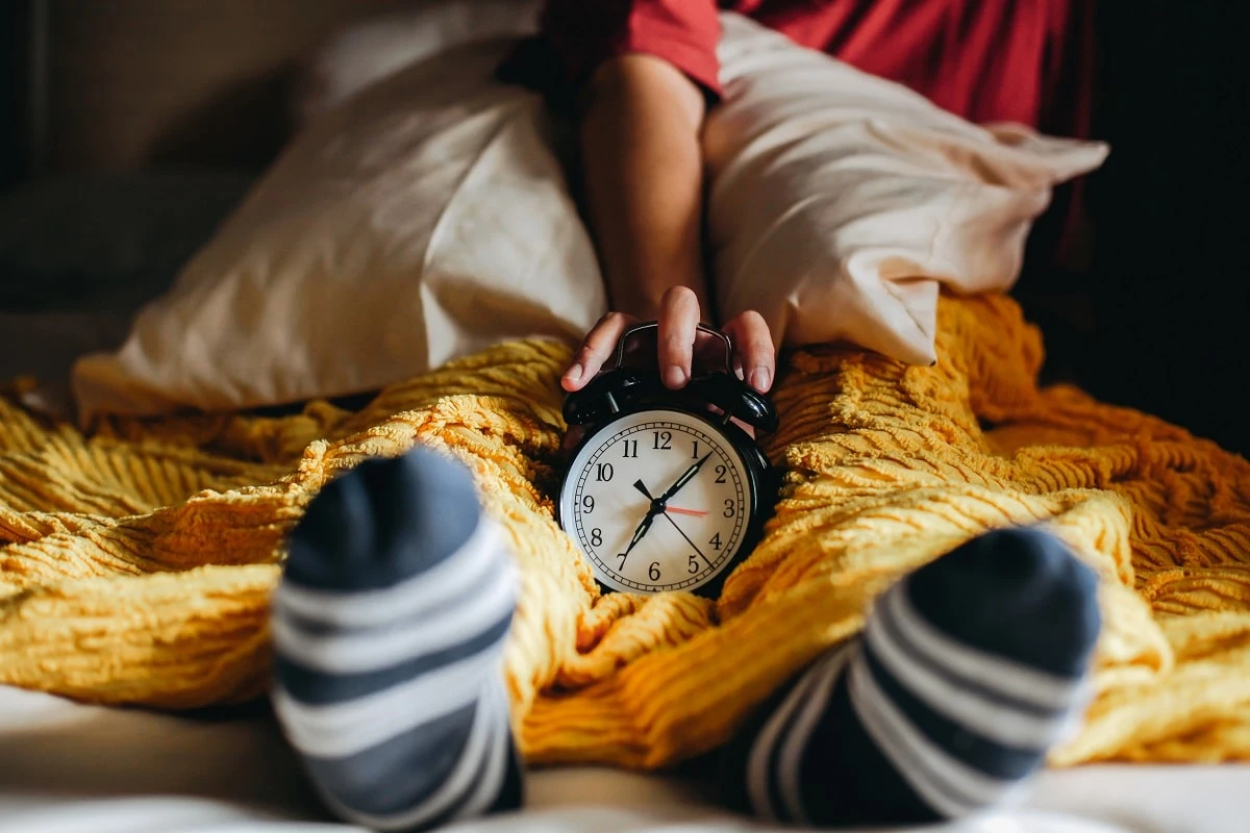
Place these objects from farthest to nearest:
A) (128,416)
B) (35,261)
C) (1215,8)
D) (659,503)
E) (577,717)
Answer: (35,261) → (1215,8) → (128,416) → (659,503) → (577,717)

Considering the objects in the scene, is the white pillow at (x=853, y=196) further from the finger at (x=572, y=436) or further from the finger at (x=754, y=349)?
the finger at (x=572, y=436)

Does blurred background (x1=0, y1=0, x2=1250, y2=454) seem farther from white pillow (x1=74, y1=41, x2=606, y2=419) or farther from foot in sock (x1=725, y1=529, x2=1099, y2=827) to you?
foot in sock (x1=725, y1=529, x2=1099, y2=827)

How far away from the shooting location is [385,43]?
1.53m

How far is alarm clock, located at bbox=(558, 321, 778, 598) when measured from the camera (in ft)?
1.94

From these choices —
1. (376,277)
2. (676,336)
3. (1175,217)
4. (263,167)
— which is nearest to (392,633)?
(676,336)

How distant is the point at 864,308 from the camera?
69 centimetres

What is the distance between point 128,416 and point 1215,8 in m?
1.10

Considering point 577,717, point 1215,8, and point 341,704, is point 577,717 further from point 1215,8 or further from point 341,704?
point 1215,8

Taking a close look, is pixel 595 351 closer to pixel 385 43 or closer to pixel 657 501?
pixel 657 501

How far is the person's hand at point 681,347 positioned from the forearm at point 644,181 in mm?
126

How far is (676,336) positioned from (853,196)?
23cm

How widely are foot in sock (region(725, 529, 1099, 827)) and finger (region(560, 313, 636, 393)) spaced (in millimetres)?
289

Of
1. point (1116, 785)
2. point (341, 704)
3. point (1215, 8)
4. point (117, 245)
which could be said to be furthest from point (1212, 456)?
point (117, 245)

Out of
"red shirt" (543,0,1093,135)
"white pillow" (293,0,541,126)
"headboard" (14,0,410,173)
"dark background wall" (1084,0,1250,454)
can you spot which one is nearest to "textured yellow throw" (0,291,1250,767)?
"dark background wall" (1084,0,1250,454)
